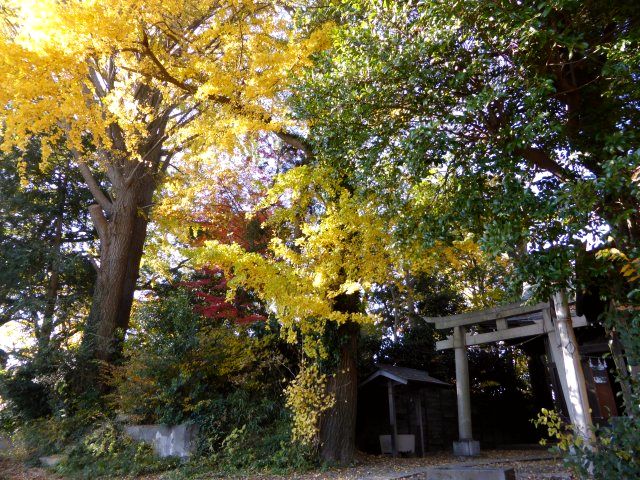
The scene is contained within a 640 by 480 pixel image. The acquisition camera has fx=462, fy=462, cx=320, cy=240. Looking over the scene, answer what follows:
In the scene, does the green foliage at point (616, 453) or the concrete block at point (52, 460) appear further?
the concrete block at point (52, 460)

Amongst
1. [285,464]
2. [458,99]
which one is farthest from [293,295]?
[458,99]

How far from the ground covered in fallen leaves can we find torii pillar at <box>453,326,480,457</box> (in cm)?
26

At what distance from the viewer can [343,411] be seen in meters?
8.35

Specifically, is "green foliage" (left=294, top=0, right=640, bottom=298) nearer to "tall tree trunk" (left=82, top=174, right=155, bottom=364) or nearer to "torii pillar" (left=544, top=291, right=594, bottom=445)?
"torii pillar" (left=544, top=291, right=594, bottom=445)

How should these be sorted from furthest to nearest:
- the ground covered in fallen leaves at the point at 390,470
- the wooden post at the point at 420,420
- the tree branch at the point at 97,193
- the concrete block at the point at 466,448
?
the tree branch at the point at 97,193, the wooden post at the point at 420,420, the concrete block at the point at 466,448, the ground covered in fallen leaves at the point at 390,470

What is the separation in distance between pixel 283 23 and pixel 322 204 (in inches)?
136

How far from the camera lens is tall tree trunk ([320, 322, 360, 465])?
815 centimetres

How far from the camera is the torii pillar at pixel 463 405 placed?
404 inches

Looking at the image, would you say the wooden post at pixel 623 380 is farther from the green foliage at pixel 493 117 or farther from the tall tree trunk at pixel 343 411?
the tall tree trunk at pixel 343 411

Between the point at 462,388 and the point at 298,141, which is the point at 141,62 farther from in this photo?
the point at 462,388

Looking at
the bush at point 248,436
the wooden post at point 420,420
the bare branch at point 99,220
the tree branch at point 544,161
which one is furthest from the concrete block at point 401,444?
the bare branch at point 99,220

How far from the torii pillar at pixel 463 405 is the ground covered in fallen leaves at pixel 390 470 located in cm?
26

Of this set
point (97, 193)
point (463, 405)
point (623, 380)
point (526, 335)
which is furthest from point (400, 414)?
point (97, 193)

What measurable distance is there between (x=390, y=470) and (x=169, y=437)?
4.30 metres
